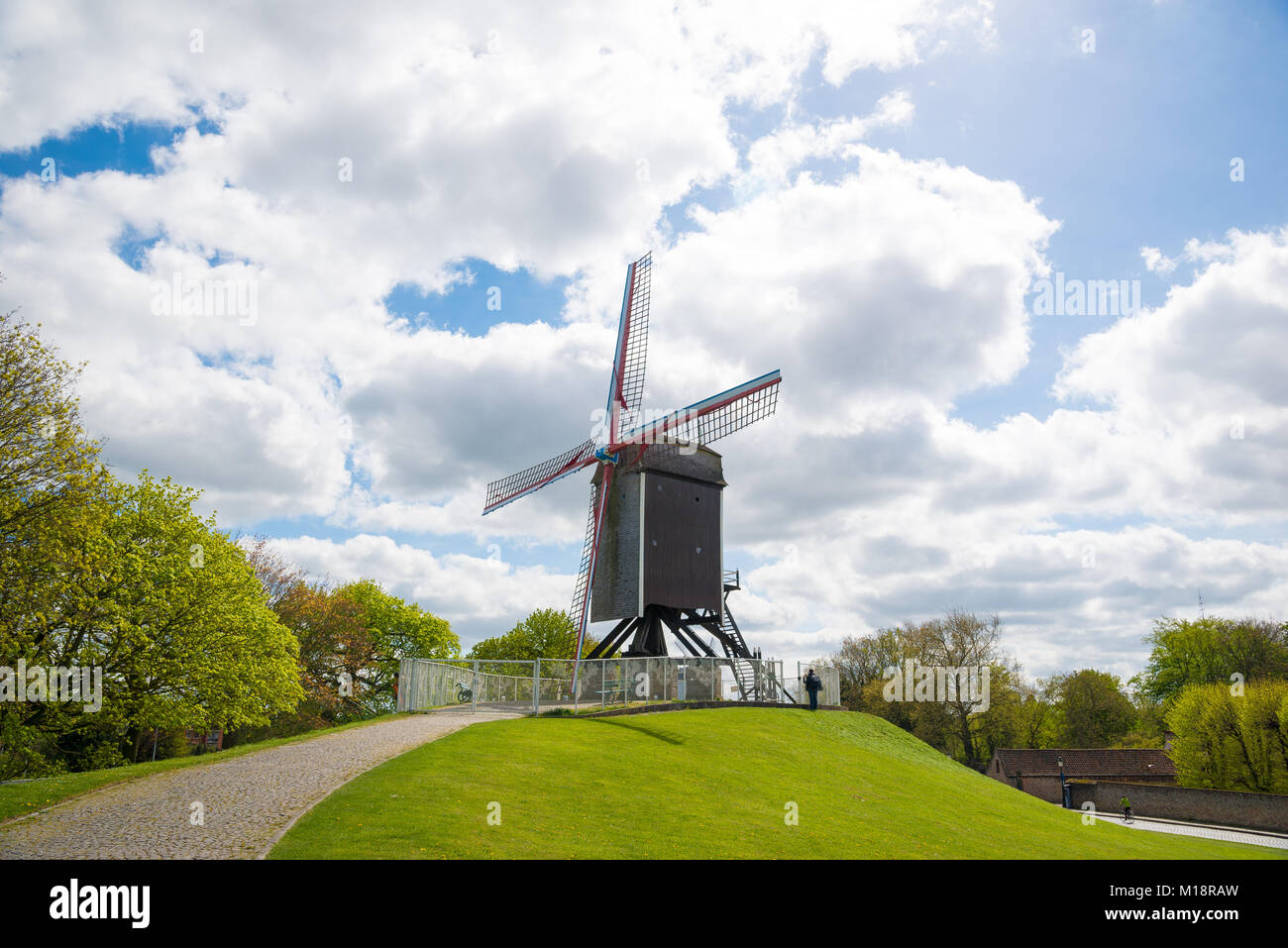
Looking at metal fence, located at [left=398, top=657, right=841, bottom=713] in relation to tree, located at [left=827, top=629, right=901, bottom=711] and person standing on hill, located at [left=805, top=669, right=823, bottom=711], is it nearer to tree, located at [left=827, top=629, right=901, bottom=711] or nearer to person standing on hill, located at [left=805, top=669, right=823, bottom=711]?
person standing on hill, located at [left=805, top=669, right=823, bottom=711]

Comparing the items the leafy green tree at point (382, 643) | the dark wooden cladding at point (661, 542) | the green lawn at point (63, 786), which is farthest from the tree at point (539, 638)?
the green lawn at point (63, 786)

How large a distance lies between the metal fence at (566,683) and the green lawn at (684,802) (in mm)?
2235

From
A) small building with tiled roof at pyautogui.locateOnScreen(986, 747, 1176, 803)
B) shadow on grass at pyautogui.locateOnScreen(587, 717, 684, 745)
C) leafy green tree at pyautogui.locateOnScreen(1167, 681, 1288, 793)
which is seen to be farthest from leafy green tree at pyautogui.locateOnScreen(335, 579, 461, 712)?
leafy green tree at pyautogui.locateOnScreen(1167, 681, 1288, 793)

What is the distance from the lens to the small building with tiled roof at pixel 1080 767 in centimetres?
5269

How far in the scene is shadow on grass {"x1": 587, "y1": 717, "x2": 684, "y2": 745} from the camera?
2288cm

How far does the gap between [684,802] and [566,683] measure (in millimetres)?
14504

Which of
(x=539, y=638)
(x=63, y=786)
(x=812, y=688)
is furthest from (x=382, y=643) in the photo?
(x=63, y=786)

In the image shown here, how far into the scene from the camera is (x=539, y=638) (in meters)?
57.2

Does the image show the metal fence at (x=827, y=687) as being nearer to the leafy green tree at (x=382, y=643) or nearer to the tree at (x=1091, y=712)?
the leafy green tree at (x=382, y=643)

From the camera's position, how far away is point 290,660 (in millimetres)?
29469
